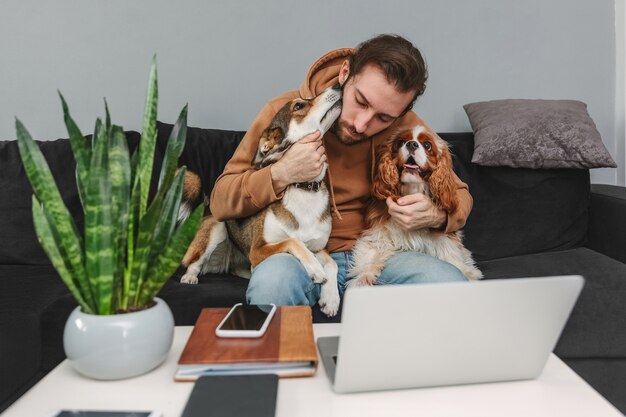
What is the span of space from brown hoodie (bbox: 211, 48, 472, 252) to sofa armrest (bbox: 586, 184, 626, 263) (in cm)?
73

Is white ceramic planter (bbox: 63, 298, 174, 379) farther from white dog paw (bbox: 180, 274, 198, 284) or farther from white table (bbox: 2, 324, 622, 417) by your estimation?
white dog paw (bbox: 180, 274, 198, 284)

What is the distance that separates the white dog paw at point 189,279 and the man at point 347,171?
25 centimetres

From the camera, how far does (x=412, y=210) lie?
5.91ft

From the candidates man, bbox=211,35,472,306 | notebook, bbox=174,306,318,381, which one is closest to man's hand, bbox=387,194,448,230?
man, bbox=211,35,472,306

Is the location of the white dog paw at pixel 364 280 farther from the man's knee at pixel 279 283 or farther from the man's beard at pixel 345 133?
the man's beard at pixel 345 133

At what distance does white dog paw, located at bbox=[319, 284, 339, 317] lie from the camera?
1658 millimetres

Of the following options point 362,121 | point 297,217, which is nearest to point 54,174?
point 297,217

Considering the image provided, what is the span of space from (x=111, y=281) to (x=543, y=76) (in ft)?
8.59

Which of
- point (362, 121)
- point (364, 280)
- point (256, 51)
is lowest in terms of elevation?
point (364, 280)

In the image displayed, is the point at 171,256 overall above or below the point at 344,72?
below

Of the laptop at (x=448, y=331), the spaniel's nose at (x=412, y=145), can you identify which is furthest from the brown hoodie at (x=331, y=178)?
the laptop at (x=448, y=331)

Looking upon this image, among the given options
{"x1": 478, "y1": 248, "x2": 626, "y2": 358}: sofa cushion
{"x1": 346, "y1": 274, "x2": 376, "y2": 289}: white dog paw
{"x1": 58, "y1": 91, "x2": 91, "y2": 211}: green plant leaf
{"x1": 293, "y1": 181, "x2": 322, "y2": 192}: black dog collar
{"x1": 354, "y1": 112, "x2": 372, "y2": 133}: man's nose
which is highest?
{"x1": 58, "y1": 91, "x2": 91, "y2": 211}: green plant leaf

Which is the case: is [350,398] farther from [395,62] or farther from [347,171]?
[347,171]

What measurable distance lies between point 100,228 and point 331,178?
122 centimetres
